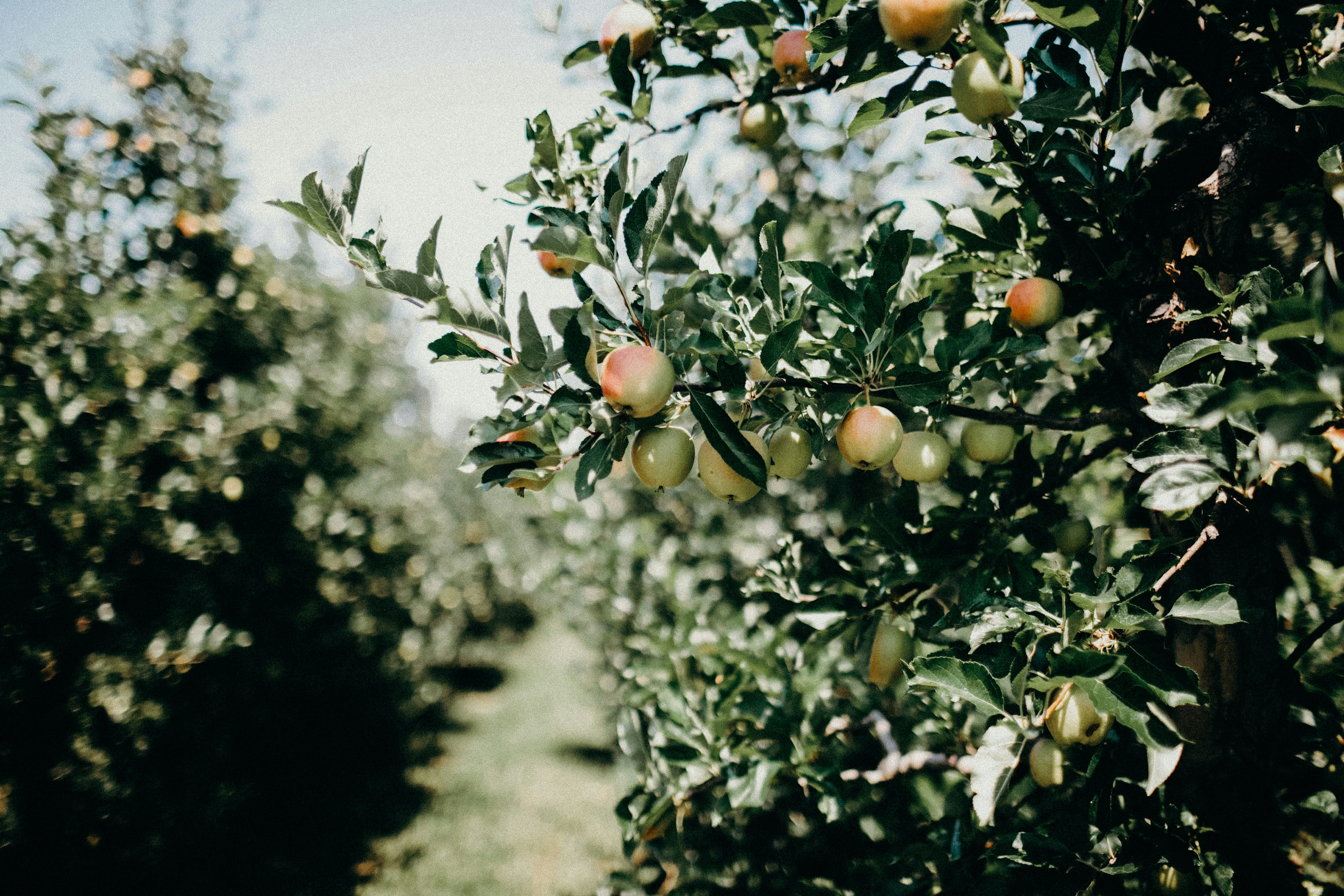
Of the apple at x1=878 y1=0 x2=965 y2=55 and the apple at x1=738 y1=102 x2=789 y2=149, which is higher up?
the apple at x1=738 y1=102 x2=789 y2=149

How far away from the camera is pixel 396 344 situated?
7.27 metres

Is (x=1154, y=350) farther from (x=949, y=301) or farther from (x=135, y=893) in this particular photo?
(x=135, y=893)

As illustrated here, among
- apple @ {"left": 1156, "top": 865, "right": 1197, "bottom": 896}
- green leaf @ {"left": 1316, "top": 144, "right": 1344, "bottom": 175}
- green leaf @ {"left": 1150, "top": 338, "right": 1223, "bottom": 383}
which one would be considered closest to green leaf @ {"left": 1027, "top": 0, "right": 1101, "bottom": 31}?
green leaf @ {"left": 1316, "top": 144, "right": 1344, "bottom": 175}

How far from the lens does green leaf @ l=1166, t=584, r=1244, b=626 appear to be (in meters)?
0.95

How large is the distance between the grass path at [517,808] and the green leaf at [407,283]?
8.82 feet

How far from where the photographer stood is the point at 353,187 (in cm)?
97

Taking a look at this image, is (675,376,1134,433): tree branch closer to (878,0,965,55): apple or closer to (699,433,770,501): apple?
(699,433,770,501): apple

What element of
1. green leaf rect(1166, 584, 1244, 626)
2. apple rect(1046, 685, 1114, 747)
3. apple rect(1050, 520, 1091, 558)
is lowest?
apple rect(1046, 685, 1114, 747)

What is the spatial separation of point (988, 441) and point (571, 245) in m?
1.03

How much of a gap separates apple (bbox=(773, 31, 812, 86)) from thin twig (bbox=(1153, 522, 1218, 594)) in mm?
1216

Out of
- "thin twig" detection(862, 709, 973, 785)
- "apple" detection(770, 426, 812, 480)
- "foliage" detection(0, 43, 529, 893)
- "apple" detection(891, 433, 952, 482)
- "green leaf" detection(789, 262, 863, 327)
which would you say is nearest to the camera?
"green leaf" detection(789, 262, 863, 327)

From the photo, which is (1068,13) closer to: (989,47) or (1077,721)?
(989,47)

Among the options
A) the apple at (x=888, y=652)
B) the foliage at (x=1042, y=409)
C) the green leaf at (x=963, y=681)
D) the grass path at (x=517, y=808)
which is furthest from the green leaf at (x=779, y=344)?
the grass path at (x=517, y=808)

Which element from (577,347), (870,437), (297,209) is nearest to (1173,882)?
(870,437)
